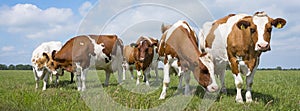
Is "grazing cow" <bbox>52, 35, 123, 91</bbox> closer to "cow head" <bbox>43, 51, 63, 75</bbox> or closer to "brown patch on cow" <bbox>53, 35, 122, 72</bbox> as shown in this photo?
"brown patch on cow" <bbox>53, 35, 122, 72</bbox>

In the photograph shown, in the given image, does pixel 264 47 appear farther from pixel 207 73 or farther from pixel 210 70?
pixel 207 73

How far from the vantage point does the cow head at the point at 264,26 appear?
6941 mm

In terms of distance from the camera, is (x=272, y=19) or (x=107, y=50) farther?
(x=107, y=50)

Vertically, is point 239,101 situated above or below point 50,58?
below

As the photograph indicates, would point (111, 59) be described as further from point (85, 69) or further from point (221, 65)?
point (221, 65)

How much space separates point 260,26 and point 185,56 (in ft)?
6.99

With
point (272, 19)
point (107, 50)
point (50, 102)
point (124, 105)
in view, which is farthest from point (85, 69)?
point (272, 19)

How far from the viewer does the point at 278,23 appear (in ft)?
24.4

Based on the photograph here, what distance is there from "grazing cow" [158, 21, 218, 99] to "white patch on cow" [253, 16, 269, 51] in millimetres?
1249

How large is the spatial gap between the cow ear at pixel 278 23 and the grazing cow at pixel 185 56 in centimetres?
176

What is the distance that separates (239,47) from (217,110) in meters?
2.14

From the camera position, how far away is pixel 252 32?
24.4 feet

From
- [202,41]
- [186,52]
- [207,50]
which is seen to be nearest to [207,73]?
[186,52]

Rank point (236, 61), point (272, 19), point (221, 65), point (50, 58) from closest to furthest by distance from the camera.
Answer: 1. point (272, 19)
2. point (236, 61)
3. point (221, 65)
4. point (50, 58)
